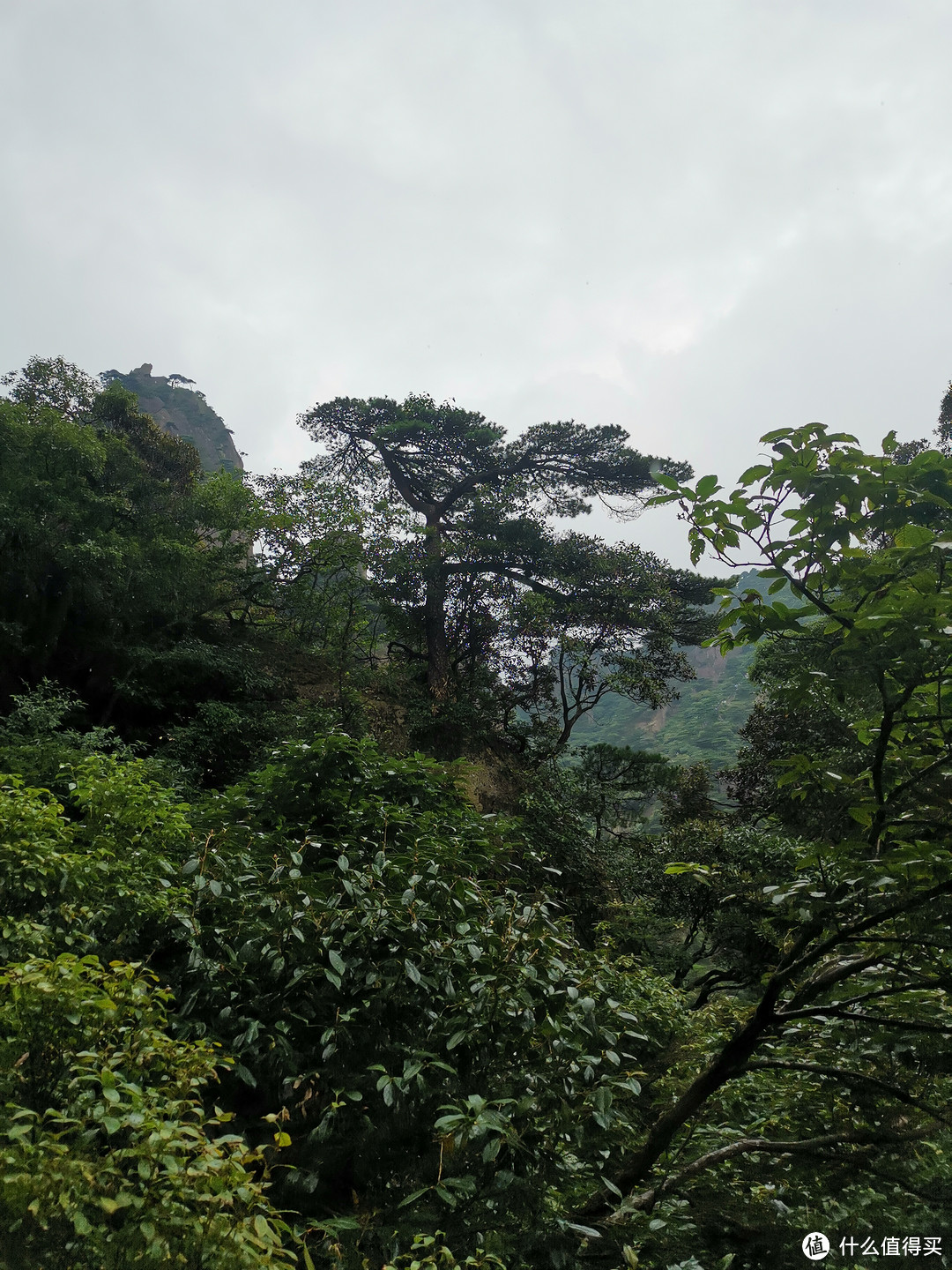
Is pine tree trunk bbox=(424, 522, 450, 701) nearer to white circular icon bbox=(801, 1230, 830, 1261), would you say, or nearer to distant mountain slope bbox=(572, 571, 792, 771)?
white circular icon bbox=(801, 1230, 830, 1261)

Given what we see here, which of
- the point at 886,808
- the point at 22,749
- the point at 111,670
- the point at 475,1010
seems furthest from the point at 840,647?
the point at 111,670

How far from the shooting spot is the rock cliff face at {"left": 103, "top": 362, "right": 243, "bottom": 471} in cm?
4650

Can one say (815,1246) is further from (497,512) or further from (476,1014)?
(497,512)

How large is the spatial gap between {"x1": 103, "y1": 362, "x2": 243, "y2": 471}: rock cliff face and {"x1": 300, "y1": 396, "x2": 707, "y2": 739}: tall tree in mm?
33778

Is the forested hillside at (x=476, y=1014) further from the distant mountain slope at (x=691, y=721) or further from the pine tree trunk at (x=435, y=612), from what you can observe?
the distant mountain slope at (x=691, y=721)

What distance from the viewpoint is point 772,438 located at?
2.02 m

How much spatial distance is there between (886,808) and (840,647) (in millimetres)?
590

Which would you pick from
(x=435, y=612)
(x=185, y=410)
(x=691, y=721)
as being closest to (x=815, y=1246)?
(x=435, y=612)

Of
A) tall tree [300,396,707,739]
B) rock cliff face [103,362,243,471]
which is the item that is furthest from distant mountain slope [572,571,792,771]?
rock cliff face [103,362,243,471]

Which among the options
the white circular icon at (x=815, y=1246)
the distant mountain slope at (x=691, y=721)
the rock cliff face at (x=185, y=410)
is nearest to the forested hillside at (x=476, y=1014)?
the white circular icon at (x=815, y=1246)

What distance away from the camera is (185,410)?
1908 inches

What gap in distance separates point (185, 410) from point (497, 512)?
43.0 m

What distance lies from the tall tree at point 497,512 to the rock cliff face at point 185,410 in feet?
111

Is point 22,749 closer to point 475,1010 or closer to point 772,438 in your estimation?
point 475,1010
